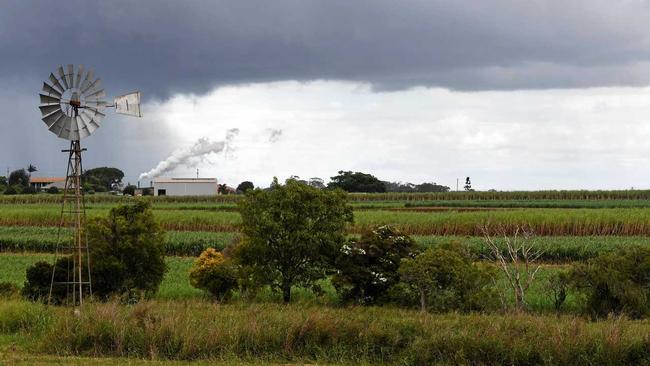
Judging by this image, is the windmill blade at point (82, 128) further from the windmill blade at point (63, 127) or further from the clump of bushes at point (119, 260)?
the clump of bushes at point (119, 260)

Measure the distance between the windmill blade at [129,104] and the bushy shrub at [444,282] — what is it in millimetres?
8738

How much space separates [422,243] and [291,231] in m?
14.5

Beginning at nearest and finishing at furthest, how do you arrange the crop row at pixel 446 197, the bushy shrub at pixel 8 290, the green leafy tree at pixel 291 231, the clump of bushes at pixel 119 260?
1. the bushy shrub at pixel 8 290
2. the clump of bushes at pixel 119 260
3. the green leafy tree at pixel 291 231
4. the crop row at pixel 446 197

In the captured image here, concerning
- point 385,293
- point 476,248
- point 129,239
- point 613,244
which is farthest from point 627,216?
point 129,239

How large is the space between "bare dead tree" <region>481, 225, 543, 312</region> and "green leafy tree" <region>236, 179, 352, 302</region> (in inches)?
195

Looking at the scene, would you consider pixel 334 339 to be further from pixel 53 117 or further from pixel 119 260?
pixel 119 260

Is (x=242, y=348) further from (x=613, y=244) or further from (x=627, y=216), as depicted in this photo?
(x=627, y=216)

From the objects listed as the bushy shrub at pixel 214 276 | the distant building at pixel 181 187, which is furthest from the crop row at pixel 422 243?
the distant building at pixel 181 187

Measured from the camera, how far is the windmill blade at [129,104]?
70.1 ft

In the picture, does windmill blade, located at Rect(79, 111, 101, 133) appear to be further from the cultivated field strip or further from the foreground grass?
the cultivated field strip

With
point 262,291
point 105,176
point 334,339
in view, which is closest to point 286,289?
point 262,291

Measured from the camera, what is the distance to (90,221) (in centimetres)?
2539

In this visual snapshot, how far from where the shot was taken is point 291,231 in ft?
80.2

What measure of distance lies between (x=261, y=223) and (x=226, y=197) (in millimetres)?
73584
